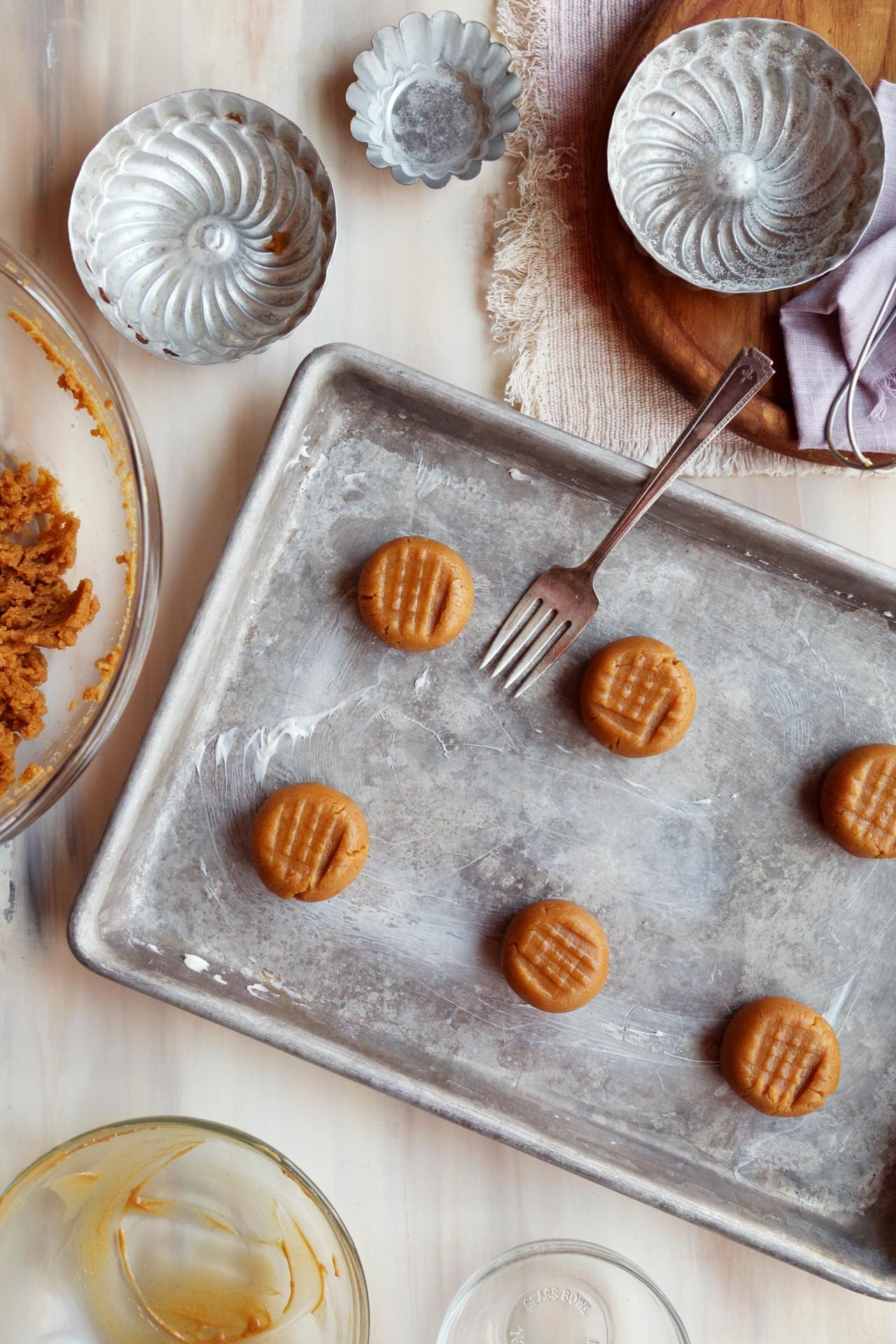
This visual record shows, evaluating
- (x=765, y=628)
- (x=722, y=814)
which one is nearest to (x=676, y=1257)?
(x=722, y=814)

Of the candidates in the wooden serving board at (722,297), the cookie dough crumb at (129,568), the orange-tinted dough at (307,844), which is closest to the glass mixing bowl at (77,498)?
the cookie dough crumb at (129,568)

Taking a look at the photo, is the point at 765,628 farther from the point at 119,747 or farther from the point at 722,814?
the point at 119,747

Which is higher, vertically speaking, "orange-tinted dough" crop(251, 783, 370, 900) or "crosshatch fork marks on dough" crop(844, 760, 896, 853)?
"crosshatch fork marks on dough" crop(844, 760, 896, 853)

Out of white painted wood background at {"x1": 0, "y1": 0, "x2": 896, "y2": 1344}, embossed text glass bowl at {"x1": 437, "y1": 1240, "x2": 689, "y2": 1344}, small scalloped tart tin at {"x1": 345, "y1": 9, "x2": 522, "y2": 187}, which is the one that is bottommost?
embossed text glass bowl at {"x1": 437, "y1": 1240, "x2": 689, "y2": 1344}

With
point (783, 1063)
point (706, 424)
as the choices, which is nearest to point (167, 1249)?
point (783, 1063)

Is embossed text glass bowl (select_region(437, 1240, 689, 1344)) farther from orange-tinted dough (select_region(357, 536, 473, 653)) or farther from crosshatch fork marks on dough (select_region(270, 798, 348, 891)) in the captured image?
orange-tinted dough (select_region(357, 536, 473, 653))

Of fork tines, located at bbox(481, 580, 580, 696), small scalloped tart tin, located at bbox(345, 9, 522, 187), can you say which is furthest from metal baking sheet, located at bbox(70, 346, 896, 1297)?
small scalloped tart tin, located at bbox(345, 9, 522, 187)

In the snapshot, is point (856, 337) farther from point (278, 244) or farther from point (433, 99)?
point (278, 244)
